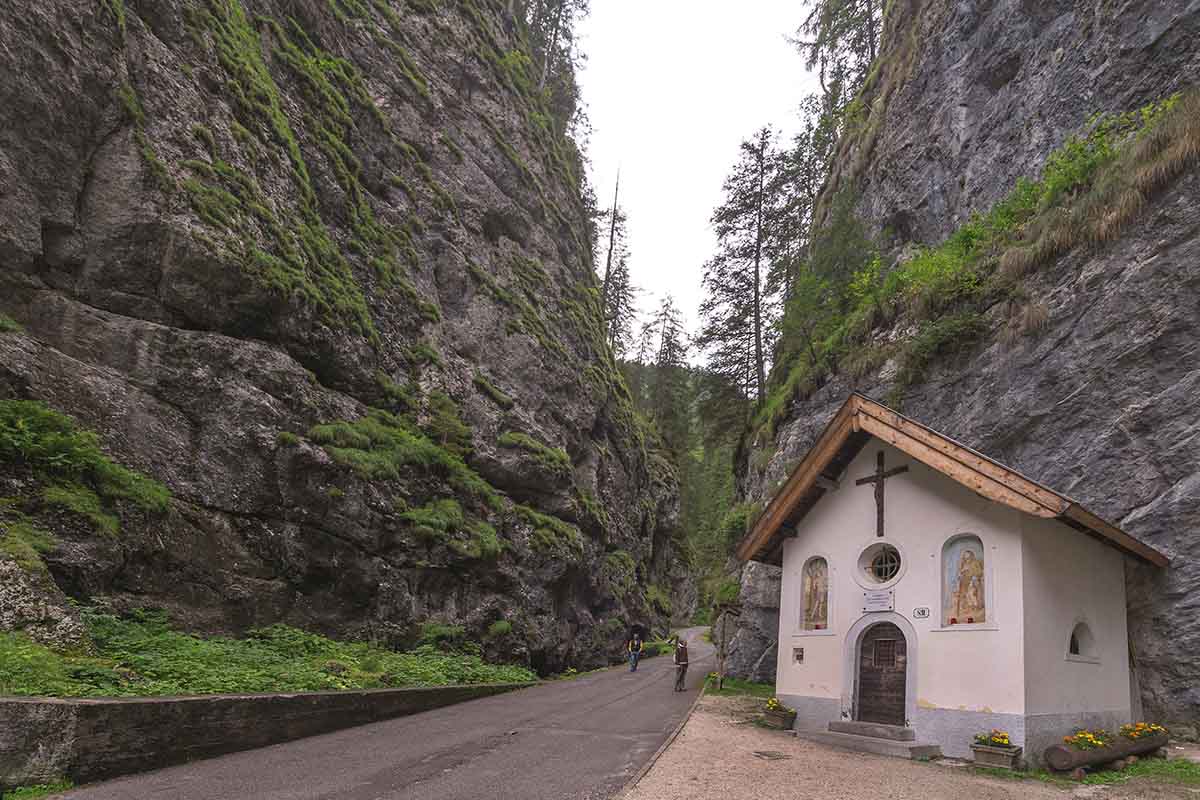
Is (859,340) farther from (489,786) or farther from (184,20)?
(184,20)

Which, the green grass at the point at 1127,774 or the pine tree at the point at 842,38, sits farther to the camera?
the pine tree at the point at 842,38

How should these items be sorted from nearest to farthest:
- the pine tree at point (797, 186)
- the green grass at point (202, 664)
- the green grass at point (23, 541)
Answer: the green grass at point (202, 664)
the green grass at point (23, 541)
the pine tree at point (797, 186)

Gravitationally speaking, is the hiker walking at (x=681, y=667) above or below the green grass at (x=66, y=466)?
below

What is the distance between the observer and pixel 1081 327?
536 inches

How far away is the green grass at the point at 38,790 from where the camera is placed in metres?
5.72

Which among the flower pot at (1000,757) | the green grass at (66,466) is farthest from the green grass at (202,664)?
the flower pot at (1000,757)

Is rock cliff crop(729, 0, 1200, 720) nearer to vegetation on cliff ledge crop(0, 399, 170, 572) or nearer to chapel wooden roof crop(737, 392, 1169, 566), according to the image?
chapel wooden roof crop(737, 392, 1169, 566)

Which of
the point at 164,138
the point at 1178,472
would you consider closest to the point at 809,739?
the point at 1178,472

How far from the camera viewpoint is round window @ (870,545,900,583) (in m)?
13.0

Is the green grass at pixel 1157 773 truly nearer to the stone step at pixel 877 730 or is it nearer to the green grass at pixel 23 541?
the stone step at pixel 877 730

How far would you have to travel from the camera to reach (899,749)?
11.0 meters

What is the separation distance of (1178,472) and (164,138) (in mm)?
20582

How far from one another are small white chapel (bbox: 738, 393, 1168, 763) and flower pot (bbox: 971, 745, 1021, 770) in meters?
0.24

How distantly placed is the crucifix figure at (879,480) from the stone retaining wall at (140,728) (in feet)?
33.4
